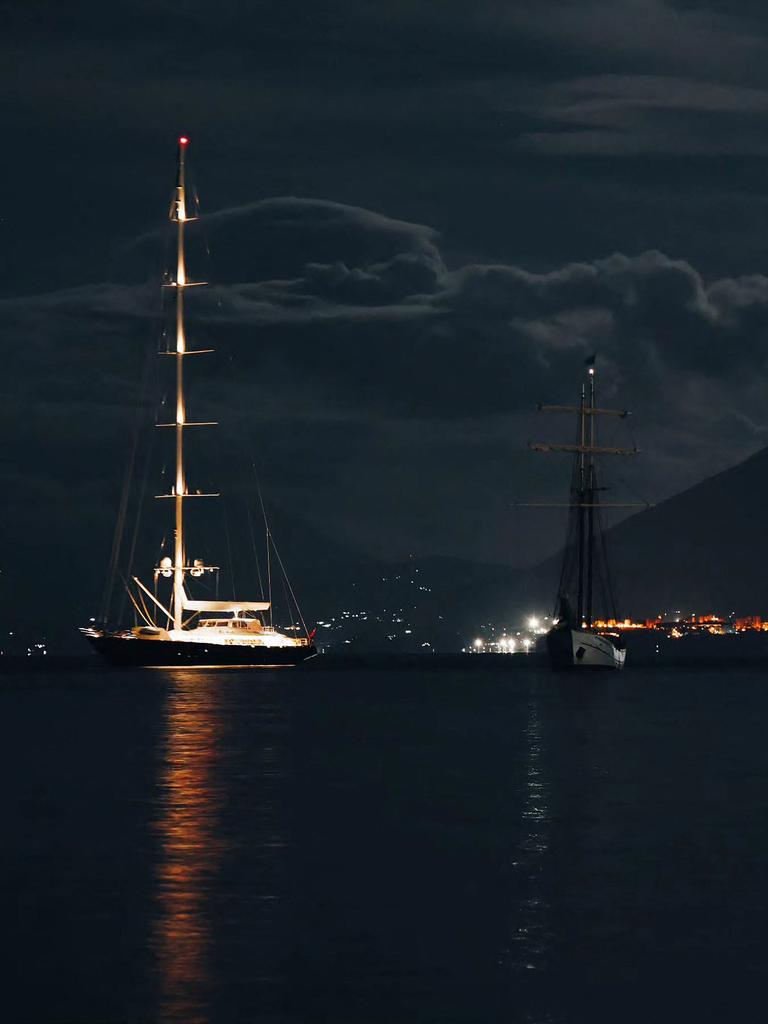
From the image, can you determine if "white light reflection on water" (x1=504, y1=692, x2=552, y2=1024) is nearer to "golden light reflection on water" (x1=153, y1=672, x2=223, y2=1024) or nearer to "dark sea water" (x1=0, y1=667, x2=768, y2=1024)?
"dark sea water" (x1=0, y1=667, x2=768, y2=1024)

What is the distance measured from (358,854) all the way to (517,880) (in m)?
4.99

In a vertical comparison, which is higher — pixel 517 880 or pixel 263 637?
pixel 263 637

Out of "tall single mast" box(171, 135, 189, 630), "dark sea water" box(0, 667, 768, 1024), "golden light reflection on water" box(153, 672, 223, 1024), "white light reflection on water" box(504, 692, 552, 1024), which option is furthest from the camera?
"tall single mast" box(171, 135, 189, 630)

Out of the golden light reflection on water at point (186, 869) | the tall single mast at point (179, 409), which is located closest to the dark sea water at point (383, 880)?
the golden light reflection on water at point (186, 869)

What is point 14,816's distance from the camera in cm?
4809

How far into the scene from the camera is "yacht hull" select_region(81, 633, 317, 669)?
566 feet

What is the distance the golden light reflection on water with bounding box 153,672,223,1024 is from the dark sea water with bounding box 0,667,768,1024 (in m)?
0.08

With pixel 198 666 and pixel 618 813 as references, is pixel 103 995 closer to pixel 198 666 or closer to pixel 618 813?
→ pixel 618 813

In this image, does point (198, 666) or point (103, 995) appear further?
point (198, 666)

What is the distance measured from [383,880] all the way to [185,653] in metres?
138

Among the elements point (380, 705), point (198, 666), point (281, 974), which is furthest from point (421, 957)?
point (198, 666)

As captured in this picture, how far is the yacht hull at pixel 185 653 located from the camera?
172 metres

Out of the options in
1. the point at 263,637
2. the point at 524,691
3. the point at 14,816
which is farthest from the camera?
the point at 263,637

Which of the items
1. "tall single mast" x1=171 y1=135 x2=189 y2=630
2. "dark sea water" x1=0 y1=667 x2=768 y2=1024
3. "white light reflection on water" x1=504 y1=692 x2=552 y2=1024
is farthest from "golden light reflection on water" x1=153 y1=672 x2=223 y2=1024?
"tall single mast" x1=171 y1=135 x2=189 y2=630
